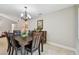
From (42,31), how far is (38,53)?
414 millimetres

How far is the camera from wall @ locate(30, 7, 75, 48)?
2084 mm

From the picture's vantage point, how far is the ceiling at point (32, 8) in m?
2.01

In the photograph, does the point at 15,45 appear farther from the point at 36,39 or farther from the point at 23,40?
the point at 36,39

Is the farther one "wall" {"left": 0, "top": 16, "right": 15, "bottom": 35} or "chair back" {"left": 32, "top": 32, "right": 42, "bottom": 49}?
"chair back" {"left": 32, "top": 32, "right": 42, "bottom": 49}

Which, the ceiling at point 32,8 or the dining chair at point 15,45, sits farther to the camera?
the dining chair at point 15,45

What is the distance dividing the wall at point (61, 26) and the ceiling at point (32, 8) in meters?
0.09

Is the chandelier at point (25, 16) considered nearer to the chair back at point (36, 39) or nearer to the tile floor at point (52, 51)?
Result: the chair back at point (36, 39)

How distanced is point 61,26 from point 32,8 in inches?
24.8

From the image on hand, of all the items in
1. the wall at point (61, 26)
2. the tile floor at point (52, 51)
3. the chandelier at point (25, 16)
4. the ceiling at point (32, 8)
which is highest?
the ceiling at point (32, 8)

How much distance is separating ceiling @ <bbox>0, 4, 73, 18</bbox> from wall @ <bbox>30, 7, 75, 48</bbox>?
90mm

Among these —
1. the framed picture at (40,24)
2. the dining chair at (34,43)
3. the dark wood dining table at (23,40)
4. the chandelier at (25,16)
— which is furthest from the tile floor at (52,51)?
the chandelier at (25,16)

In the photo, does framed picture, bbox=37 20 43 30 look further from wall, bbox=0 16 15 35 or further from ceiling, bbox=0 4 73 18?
wall, bbox=0 16 15 35

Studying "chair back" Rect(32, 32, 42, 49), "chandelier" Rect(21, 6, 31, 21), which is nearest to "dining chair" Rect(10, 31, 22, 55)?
"chair back" Rect(32, 32, 42, 49)
